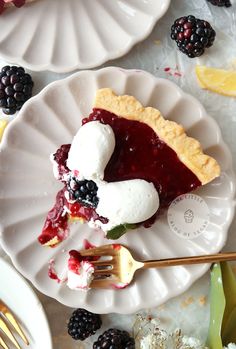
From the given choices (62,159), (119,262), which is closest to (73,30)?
(62,159)

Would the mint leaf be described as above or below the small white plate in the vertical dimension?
above

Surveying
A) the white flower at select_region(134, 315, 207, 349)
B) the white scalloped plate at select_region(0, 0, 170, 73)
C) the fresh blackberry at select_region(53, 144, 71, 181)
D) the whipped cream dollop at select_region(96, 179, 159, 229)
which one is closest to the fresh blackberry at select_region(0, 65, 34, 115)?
the white scalloped plate at select_region(0, 0, 170, 73)

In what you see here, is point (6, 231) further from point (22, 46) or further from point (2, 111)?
point (22, 46)

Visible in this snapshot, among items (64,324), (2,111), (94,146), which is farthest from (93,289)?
(2,111)

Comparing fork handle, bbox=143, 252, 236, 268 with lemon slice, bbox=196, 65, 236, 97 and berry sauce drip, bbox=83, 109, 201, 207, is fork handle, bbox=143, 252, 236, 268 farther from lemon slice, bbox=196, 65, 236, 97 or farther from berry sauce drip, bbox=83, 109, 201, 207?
lemon slice, bbox=196, 65, 236, 97

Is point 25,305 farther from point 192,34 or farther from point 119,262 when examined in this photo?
point 192,34

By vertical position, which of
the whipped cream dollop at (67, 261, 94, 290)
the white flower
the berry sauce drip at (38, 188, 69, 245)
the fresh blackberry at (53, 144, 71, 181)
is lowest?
the white flower

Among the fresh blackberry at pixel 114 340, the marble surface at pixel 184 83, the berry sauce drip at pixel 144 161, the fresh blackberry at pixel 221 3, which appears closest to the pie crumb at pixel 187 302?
the marble surface at pixel 184 83
